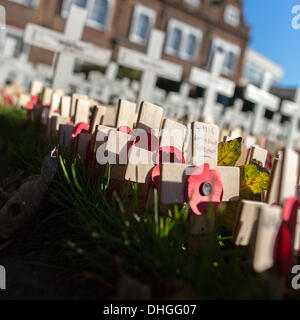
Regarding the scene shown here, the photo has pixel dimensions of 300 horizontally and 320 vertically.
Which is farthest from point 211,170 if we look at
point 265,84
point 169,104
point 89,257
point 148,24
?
point 148,24

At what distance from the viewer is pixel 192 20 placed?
1936 centimetres

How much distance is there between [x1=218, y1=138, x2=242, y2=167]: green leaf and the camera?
159cm

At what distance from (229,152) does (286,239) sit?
1.96 ft

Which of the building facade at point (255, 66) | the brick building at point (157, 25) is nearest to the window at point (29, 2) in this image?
the brick building at point (157, 25)

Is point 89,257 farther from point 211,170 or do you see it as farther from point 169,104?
point 169,104

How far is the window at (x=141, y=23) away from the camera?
17266 millimetres

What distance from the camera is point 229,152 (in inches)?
63.4

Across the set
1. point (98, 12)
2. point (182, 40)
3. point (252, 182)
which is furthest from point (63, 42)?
point (182, 40)

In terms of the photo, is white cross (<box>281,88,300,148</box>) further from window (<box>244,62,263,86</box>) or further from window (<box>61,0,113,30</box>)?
window (<box>244,62,263,86</box>)

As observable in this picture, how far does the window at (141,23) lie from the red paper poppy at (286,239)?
675 inches

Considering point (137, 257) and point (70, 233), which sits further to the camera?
point (70, 233)

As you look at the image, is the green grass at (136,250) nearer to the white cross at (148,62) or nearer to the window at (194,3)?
the white cross at (148,62)

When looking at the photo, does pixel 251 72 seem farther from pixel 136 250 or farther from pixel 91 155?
pixel 136 250
